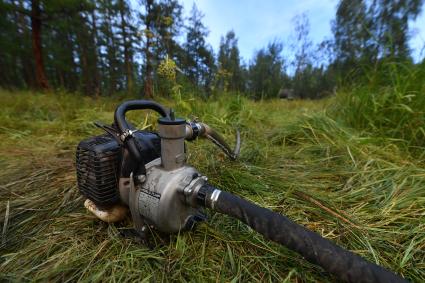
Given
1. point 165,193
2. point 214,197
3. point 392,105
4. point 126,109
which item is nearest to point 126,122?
point 126,109

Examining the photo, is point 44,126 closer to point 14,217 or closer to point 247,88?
point 14,217

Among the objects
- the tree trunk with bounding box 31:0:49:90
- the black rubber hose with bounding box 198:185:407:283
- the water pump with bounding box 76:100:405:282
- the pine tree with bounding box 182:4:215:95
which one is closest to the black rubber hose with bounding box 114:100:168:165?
the water pump with bounding box 76:100:405:282

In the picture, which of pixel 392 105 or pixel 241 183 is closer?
pixel 241 183

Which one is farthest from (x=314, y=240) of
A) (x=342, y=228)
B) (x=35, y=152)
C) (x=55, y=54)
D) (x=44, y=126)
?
(x=55, y=54)

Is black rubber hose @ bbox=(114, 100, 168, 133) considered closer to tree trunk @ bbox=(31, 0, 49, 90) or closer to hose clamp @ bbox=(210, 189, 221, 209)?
hose clamp @ bbox=(210, 189, 221, 209)

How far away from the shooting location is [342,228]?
844 millimetres

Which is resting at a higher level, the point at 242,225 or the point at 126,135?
the point at 126,135

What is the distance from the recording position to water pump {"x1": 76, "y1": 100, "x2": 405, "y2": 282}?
0.56 meters

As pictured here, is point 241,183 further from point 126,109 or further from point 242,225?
point 126,109

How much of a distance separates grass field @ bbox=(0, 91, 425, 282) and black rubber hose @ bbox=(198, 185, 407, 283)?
144 mm

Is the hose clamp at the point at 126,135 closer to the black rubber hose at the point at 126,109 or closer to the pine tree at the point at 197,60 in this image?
the black rubber hose at the point at 126,109

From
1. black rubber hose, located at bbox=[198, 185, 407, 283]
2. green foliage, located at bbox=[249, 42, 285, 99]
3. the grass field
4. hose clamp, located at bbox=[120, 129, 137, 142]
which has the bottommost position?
the grass field

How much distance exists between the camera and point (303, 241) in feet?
1.87

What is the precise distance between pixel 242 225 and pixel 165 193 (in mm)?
368
